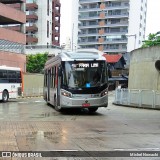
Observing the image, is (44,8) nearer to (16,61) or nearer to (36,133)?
(16,61)

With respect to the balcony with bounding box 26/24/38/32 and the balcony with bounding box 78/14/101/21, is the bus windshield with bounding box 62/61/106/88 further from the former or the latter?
the balcony with bounding box 78/14/101/21

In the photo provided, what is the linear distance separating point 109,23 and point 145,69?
277 ft

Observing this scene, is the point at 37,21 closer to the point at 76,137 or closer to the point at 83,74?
the point at 83,74

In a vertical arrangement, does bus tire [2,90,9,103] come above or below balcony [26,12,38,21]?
below

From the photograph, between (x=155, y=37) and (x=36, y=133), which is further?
(x=155, y=37)

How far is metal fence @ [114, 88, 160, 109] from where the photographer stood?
22877 millimetres

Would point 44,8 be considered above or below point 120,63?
above

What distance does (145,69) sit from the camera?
83.5 ft

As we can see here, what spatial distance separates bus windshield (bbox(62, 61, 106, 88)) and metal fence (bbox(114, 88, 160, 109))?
6246 millimetres

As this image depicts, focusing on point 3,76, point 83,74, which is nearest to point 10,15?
point 3,76

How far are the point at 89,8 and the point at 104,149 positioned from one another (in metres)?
108

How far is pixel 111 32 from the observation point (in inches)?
4259

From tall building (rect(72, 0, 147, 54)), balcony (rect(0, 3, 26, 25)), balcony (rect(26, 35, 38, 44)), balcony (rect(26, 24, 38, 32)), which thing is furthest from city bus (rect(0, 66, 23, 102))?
tall building (rect(72, 0, 147, 54))

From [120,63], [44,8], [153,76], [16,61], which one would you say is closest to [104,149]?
[153,76]
